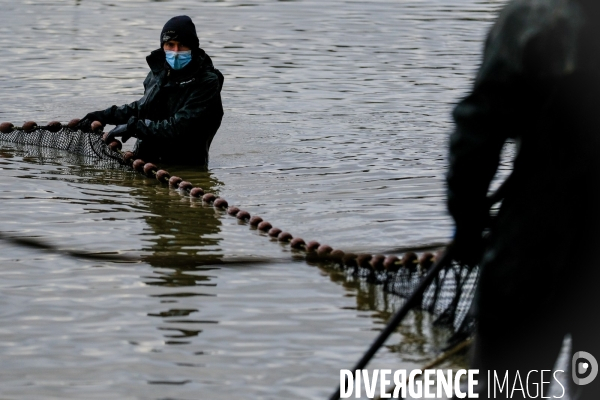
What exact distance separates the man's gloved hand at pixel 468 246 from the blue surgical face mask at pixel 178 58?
249 inches

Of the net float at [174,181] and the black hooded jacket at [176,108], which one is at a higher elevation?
the black hooded jacket at [176,108]

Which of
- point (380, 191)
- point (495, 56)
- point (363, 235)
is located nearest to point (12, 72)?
point (380, 191)

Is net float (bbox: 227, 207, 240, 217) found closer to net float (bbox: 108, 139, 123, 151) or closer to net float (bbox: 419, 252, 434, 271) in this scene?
net float (bbox: 108, 139, 123, 151)

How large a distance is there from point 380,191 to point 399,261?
10.2 ft

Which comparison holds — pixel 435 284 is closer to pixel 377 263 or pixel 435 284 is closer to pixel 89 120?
pixel 377 263

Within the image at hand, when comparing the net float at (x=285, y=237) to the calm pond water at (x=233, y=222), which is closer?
the calm pond water at (x=233, y=222)

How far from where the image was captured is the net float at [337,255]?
742 centimetres

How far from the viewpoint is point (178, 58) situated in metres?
9.92

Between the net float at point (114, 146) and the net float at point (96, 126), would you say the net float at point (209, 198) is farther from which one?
the net float at point (96, 126)

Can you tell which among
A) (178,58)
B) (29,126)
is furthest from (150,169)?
(29,126)

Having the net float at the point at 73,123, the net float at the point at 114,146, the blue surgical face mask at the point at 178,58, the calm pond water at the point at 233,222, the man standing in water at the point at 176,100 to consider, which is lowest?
the calm pond water at the point at 233,222

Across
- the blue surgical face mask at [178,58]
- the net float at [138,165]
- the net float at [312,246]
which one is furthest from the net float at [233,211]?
the blue surgical face mask at [178,58]

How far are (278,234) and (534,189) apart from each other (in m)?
4.55

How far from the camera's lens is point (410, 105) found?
553 inches
